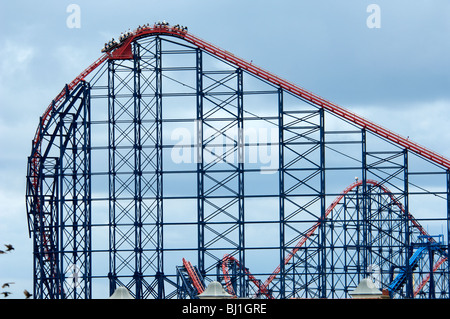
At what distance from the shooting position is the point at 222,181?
4091 cm

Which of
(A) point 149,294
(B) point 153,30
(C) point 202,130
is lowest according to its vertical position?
(A) point 149,294

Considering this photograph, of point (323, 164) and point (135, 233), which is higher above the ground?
point (323, 164)

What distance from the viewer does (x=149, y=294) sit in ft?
134

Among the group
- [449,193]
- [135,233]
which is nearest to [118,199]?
[135,233]

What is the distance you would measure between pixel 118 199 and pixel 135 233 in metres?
1.43

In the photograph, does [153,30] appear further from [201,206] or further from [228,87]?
[201,206]

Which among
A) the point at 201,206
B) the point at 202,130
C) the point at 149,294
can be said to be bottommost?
the point at 149,294

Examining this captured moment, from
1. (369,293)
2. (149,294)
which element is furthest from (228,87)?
(369,293)

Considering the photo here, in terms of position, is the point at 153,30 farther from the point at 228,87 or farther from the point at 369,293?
the point at 369,293
